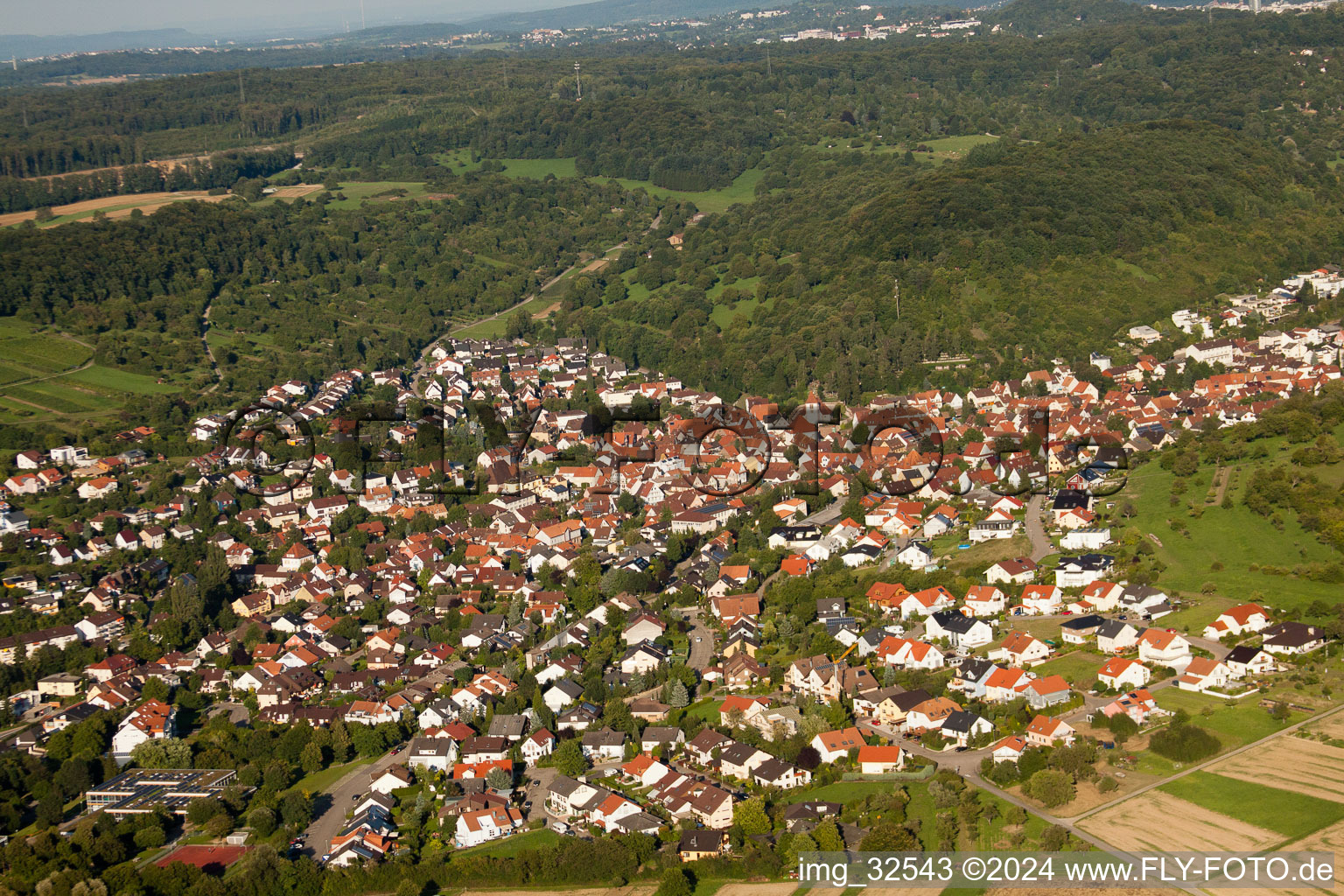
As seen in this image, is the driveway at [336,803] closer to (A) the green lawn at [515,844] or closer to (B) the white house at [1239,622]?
(A) the green lawn at [515,844]

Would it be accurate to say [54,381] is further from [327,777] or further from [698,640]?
[698,640]

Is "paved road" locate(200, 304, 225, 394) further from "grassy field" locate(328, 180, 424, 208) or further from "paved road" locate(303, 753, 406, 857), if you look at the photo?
"paved road" locate(303, 753, 406, 857)

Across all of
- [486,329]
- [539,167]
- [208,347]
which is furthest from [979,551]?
[539,167]

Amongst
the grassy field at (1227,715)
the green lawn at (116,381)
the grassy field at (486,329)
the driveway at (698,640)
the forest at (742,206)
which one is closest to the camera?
the grassy field at (1227,715)

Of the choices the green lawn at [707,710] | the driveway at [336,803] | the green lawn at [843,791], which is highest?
the green lawn at [843,791]

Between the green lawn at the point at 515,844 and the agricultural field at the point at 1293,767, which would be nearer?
the agricultural field at the point at 1293,767

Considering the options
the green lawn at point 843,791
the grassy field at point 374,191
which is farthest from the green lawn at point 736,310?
the green lawn at point 843,791

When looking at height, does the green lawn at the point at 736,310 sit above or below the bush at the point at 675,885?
above
